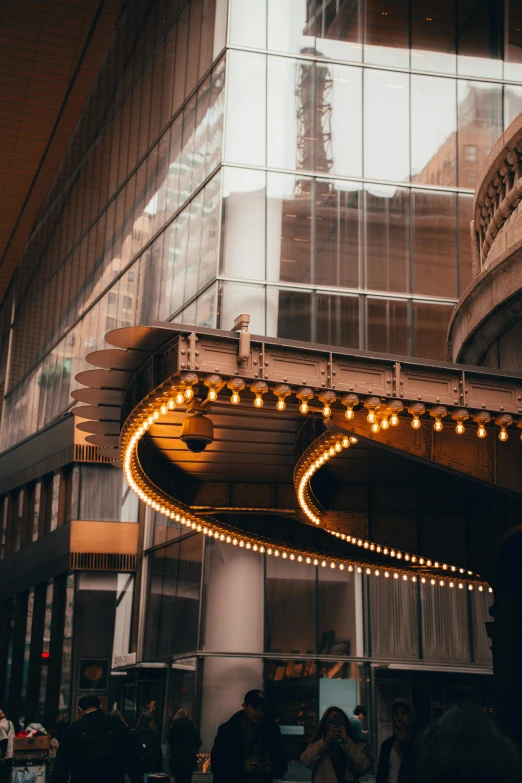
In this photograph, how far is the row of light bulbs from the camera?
598 inches

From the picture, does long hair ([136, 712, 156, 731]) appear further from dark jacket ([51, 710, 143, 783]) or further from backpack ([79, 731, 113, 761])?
backpack ([79, 731, 113, 761])

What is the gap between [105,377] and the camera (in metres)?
14.3

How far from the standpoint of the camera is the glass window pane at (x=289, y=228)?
2909 centimetres

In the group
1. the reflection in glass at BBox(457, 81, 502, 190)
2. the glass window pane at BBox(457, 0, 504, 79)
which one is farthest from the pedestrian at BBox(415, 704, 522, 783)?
the glass window pane at BBox(457, 0, 504, 79)

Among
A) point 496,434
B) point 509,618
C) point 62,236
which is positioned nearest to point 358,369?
point 496,434

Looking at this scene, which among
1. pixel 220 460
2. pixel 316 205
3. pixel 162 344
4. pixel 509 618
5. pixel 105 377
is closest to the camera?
pixel 162 344

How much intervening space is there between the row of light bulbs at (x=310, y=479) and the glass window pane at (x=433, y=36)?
15.4m

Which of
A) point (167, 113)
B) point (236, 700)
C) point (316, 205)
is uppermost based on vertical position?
point (167, 113)

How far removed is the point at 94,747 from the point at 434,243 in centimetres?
2208

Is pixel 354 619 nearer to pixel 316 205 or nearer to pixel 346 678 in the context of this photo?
pixel 346 678

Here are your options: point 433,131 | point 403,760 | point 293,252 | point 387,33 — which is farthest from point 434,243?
point 403,760

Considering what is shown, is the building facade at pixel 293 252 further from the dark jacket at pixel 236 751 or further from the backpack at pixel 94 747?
the backpack at pixel 94 747

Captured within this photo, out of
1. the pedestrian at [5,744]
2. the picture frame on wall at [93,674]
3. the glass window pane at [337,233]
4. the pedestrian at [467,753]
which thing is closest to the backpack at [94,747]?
the pedestrian at [467,753]

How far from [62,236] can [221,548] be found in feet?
71.7
